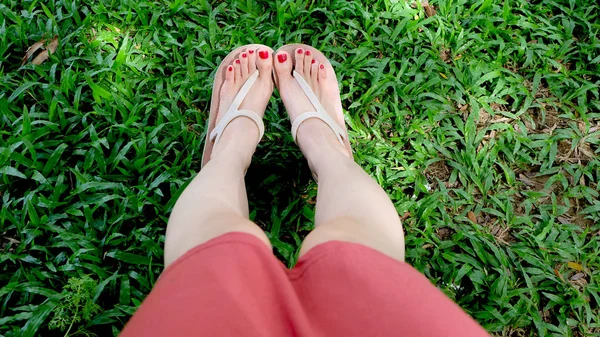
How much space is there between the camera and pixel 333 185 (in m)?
1.45

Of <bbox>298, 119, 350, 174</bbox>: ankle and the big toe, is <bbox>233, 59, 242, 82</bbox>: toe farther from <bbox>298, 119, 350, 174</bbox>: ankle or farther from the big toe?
Result: <bbox>298, 119, 350, 174</bbox>: ankle

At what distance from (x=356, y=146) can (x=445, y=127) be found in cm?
42

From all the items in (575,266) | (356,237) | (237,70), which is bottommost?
(575,266)

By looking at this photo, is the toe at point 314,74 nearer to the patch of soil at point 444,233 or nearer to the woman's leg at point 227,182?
the woman's leg at point 227,182

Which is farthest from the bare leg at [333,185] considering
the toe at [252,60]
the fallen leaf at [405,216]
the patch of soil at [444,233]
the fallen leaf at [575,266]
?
the fallen leaf at [575,266]

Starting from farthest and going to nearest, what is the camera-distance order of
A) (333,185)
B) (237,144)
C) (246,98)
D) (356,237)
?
(246,98), (237,144), (333,185), (356,237)

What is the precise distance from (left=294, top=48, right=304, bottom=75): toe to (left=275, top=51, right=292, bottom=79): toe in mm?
35

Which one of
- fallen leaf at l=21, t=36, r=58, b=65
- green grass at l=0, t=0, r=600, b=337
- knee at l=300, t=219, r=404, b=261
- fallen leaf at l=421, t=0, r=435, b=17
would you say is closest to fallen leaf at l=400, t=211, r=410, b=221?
green grass at l=0, t=0, r=600, b=337

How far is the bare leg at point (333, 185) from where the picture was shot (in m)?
1.13

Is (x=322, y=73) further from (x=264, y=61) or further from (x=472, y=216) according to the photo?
(x=472, y=216)

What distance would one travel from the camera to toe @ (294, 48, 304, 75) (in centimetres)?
201

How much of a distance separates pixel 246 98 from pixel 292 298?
46.5 inches

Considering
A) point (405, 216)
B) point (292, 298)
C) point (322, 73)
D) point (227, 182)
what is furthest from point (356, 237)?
point (322, 73)

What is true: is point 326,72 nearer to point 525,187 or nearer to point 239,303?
point 525,187
